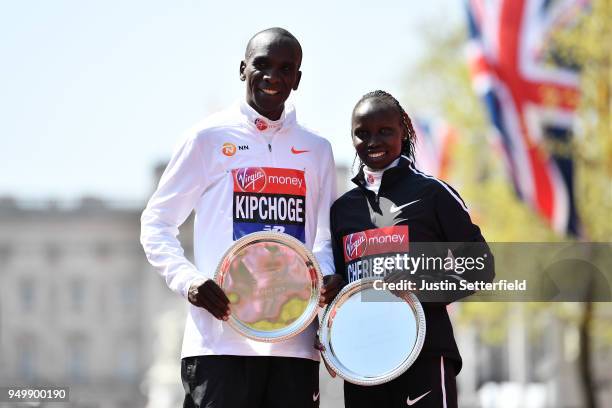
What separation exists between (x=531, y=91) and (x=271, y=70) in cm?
1585

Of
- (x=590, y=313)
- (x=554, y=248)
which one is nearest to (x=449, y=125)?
(x=590, y=313)

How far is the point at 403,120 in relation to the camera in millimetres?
6672

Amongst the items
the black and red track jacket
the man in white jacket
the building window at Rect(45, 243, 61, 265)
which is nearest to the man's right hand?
the man in white jacket

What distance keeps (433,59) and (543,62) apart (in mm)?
8416

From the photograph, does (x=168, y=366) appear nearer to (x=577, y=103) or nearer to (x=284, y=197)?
(x=577, y=103)

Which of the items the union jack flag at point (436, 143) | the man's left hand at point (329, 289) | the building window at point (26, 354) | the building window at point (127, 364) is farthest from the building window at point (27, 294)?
the man's left hand at point (329, 289)

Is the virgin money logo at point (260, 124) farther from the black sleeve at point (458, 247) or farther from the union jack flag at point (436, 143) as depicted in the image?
the union jack flag at point (436, 143)

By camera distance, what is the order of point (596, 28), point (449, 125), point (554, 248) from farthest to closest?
1. point (449, 125)
2. point (596, 28)
3. point (554, 248)

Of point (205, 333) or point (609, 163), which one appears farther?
point (609, 163)

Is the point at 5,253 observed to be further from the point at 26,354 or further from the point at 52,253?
the point at 26,354

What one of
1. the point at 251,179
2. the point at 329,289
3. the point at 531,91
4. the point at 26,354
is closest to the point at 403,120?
the point at 251,179

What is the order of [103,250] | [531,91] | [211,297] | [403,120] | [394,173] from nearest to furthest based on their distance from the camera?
[211,297], [394,173], [403,120], [531,91], [103,250]

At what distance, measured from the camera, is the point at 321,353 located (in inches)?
243
